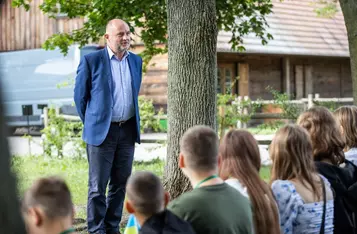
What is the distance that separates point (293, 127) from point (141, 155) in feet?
39.3

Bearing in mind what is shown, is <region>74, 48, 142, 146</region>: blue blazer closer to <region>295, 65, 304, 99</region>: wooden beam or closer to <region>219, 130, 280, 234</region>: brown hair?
<region>219, 130, 280, 234</region>: brown hair

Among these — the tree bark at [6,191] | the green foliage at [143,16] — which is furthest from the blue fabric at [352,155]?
the green foliage at [143,16]

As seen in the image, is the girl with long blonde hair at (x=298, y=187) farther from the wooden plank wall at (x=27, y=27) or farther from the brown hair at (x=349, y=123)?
the wooden plank wall at (x=27, y=27)

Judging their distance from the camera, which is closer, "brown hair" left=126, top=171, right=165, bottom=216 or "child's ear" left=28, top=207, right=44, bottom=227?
"child's ear" left=28, top=207, right=44, bottom=227

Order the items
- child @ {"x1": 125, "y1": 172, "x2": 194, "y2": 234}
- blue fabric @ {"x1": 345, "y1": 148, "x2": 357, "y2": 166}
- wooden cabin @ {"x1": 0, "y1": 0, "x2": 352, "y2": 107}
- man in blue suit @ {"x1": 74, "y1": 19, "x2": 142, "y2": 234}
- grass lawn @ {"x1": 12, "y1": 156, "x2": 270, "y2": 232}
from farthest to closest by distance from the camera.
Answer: wooden cabin @ {"x1": 0, "y1": 0, "x2": 352, "y2": 107}, grass lawn @ {"x1": 12, "y1": 156, "x2": 270, "y2": 232}, man in blue suit @ {"x1": 74, "y1": 19, "x2": 142, "y2": 234}, blue fabric @ {"x1": 345, "y1": 148, "x2": 357, "y2": 166}, child @ {"x1": 125, "y1": 172, "x2": 194, "y2": 234}

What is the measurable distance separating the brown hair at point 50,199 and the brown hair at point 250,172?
46.7 inches

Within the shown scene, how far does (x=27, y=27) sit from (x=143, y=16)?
19.5m

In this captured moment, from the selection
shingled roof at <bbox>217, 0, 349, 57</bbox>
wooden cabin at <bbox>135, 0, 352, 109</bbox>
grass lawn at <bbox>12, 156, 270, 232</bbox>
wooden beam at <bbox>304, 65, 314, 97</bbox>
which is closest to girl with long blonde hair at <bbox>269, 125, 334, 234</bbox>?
grass lawn at <bbox>12, 156, 270, 232</bbox>

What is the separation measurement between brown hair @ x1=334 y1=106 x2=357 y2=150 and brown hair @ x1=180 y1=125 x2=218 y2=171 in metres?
1.78

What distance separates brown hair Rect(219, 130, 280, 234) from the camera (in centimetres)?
389

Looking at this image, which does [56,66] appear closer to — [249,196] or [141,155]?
[141,155]

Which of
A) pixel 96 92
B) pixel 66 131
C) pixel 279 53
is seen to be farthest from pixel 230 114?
pixel 279 53

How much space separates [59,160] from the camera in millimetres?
14062

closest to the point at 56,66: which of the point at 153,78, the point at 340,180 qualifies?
the point at 153,78
